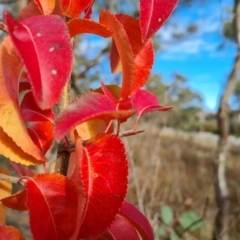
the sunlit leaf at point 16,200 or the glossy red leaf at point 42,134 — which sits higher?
the glossy red leaf at point 42,134

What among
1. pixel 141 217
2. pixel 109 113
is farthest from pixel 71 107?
pixel 141 217

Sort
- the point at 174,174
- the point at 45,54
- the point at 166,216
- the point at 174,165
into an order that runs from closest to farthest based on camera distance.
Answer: the point at 45,54
the point at 166,216
the point at 174,174
the point at 174,165

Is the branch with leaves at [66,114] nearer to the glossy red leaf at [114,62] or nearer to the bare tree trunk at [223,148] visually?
the glossy red leaf at [114,62]

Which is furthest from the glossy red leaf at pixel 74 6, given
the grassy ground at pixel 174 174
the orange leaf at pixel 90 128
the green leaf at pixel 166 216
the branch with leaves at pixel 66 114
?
the green leaf at pixel 166 216

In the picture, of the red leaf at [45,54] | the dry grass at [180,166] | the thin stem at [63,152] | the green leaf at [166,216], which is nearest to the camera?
the red leaf at [45,54]

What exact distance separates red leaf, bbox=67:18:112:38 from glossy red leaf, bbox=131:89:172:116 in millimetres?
64

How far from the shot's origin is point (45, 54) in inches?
10.4

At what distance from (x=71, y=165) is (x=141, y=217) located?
0.32ft

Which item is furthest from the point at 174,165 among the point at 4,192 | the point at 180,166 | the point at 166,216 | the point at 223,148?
the point at 4,192

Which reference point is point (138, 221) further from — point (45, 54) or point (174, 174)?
point (174, 174)

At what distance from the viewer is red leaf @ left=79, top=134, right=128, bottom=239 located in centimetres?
30

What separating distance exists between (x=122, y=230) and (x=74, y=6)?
0.73ft

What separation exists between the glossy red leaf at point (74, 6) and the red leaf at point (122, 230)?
211mm

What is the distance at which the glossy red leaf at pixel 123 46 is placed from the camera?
322mm
